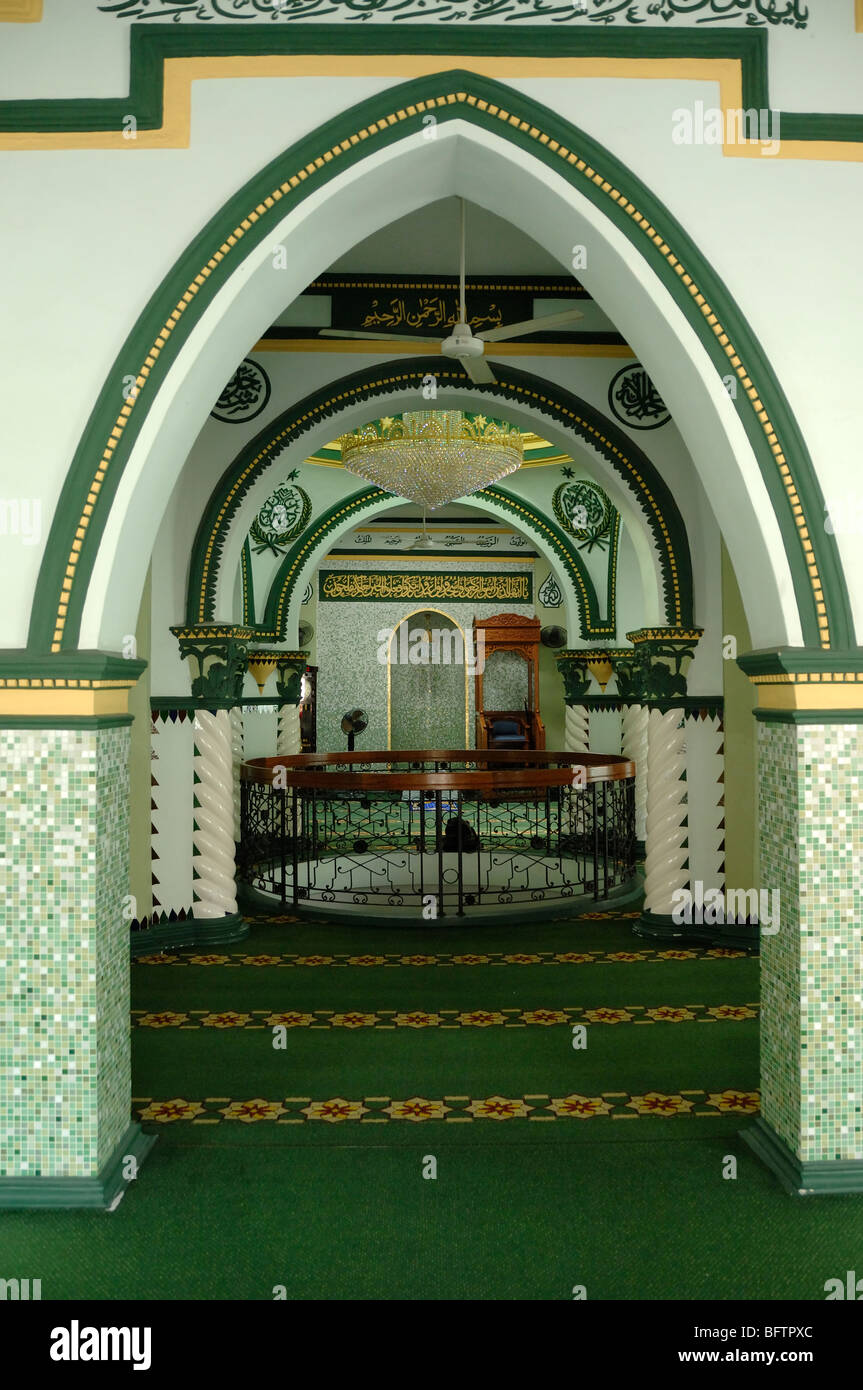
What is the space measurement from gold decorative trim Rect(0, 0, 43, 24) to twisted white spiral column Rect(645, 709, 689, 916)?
4.63m

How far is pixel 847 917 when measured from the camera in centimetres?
304

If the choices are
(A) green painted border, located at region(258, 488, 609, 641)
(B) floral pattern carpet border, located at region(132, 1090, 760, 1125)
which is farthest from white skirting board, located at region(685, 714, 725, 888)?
(A) green painted border, located at region(258, 488, 609, 641)

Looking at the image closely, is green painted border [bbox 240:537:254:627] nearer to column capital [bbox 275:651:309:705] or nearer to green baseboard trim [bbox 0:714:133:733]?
column capital [bbox 275:651:309:705]

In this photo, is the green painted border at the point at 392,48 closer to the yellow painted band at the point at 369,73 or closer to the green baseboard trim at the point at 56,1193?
the yellow painted band at the point at 369,73

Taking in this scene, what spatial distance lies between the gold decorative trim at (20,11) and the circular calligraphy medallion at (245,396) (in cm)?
327

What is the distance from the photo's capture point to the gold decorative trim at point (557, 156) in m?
3.04

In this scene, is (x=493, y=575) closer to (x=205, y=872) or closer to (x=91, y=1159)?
(x=205, y=872)

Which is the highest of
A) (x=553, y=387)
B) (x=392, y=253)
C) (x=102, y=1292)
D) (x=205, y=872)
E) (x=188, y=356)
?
(x=392, y=253)

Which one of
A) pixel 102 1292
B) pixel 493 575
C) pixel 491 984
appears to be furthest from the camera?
pixel 493 575

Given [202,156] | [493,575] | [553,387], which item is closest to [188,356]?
[202,156]

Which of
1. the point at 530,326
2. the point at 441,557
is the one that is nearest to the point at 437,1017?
the point at 530,326

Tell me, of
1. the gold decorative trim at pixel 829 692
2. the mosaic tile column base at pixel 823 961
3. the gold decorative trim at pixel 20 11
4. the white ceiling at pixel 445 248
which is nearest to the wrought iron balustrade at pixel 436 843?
the white ceiling at pixel 445 248

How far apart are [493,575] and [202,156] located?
11.3m

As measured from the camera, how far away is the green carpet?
8.53 ft
